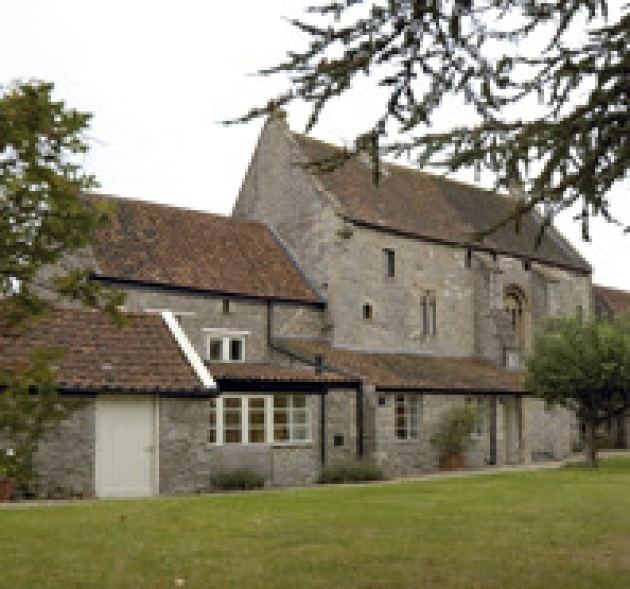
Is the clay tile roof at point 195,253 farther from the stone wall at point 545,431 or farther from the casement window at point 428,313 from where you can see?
the stone wall at point 545,431

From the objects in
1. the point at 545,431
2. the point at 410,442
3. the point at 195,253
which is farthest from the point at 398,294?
the point at 195,253

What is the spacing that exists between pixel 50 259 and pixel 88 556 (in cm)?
481

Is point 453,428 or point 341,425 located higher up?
point 341,425

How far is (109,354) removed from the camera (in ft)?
61.0

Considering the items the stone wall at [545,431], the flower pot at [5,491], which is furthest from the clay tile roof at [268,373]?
the stone wall at [545,431]

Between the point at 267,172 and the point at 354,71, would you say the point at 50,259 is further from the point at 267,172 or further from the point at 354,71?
the point at 267,172

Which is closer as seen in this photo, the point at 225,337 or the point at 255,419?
the point at 255,419

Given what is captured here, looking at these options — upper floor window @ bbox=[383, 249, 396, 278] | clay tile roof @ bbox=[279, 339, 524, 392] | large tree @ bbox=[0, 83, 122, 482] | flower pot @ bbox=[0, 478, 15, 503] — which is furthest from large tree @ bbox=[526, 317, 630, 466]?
large tree @ bbox=[0, 83, 122, 482]

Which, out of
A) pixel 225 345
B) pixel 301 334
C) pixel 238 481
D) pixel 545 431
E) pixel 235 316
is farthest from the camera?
pixel 545 431

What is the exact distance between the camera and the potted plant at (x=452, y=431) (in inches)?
1089

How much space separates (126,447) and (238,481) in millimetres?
4133

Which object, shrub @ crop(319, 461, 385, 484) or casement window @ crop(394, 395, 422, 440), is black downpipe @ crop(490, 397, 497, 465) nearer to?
casement window @ crop(394, 395, 422, 440)

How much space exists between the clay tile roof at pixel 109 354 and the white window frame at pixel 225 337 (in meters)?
5.64

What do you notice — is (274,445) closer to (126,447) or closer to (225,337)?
(225,337)
